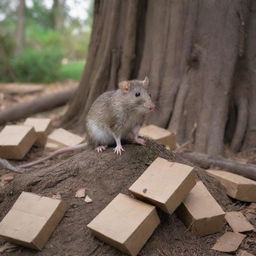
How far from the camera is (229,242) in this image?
3.79 meters

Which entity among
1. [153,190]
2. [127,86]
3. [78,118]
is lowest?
[78,118]

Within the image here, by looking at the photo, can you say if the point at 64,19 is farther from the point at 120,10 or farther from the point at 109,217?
the point at 109,217

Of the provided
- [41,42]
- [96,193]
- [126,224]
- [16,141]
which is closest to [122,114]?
[96,193]

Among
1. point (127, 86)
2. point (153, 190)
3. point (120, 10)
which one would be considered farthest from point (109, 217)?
point (120, 10)

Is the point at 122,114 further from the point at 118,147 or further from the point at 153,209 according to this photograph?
the point at 153,209

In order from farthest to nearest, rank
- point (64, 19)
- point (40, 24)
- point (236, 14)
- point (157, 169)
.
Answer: point (40, 24)
point (64, 19)
point (236, 14)
point (157, 169)

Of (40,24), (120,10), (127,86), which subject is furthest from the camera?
(40,24)

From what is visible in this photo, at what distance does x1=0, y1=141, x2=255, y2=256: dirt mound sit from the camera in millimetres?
3621

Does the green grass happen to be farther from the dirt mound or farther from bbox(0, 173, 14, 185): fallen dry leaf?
the dirt mound

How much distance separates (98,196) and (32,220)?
675mm

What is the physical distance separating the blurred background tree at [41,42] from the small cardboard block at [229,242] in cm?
872

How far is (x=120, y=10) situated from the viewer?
6.65m

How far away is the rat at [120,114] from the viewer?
437 centimetres

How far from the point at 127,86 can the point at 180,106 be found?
1.90 m
